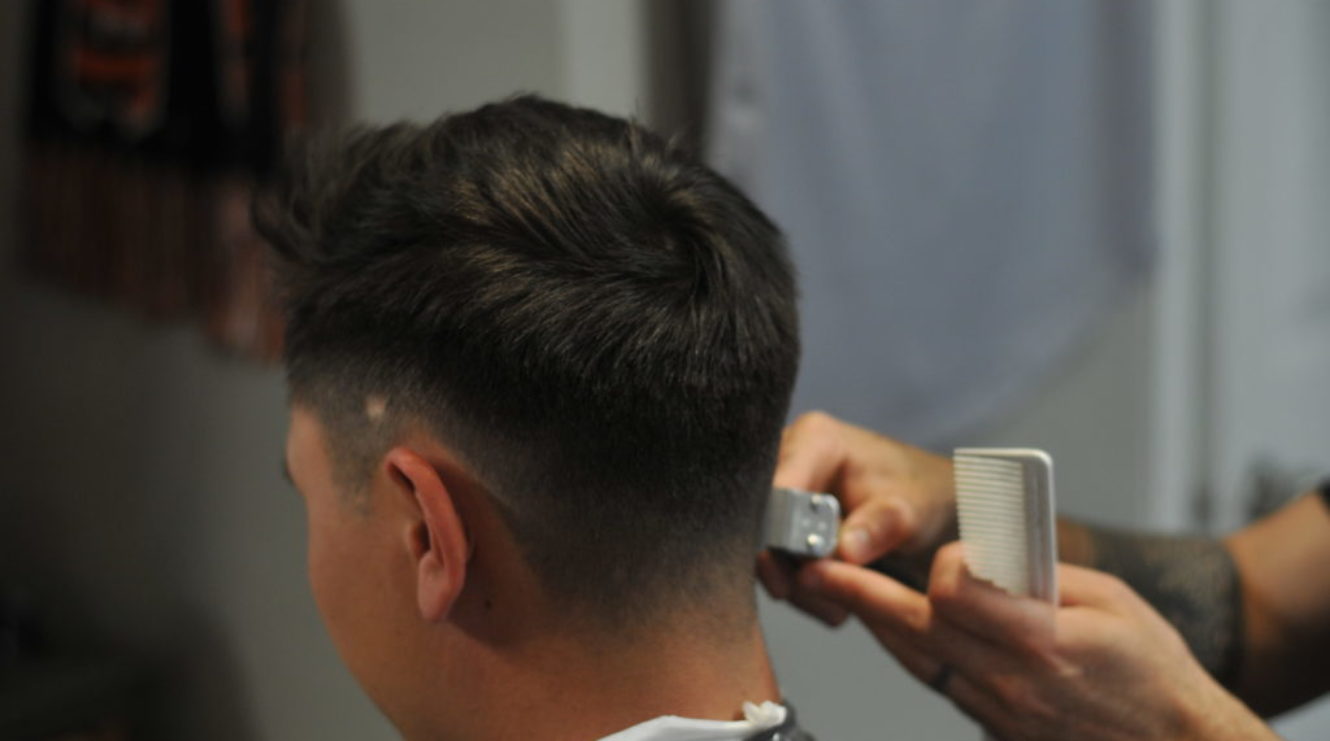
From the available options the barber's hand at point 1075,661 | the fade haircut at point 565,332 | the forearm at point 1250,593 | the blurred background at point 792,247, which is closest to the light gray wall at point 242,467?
the blurred background at point 792,247

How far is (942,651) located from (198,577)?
1787 millimetres

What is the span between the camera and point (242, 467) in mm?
2268

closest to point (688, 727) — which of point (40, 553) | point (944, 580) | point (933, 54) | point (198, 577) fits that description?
point (944, 580)

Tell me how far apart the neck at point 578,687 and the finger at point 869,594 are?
0.54 feet

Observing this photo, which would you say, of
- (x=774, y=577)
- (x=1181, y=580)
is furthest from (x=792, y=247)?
(x=774, y=577)

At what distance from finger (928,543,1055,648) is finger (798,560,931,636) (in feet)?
0.09

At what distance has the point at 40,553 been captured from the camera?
2680 millimetres

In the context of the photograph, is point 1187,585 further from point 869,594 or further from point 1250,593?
point 869,594

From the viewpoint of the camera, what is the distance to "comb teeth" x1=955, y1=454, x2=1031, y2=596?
0.88 meters

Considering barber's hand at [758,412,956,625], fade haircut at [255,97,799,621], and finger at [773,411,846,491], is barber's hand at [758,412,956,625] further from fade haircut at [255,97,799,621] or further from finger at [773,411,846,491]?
Answer: fade haircut at [255,97,799,621]

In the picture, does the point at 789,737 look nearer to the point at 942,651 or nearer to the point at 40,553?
the point at 942,651

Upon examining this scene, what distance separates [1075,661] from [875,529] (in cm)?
21

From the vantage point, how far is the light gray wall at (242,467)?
1.85 metres

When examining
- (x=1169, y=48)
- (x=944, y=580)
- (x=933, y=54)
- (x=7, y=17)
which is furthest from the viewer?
(x=7, y=17)
